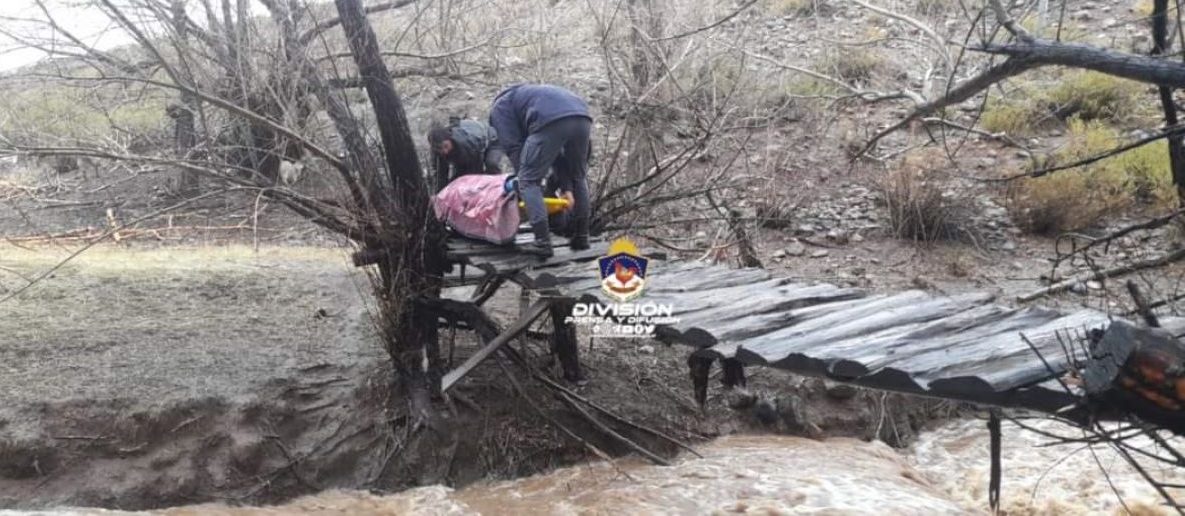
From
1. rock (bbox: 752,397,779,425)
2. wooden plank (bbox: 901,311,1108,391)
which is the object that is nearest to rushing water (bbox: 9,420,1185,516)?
rock (bbox: 752,397,779,425)

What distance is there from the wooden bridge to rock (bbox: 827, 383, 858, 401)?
1.77 metres

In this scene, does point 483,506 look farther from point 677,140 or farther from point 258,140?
point 677,140

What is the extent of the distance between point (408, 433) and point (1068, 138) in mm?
8290

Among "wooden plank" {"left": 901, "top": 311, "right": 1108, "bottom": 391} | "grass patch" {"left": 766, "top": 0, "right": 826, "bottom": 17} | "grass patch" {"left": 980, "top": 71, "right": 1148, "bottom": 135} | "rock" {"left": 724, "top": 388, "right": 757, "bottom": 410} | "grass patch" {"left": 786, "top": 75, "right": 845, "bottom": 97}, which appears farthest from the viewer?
"grass patch" {"left": 766, "top": 0, "right": 826, "bottom": 17}

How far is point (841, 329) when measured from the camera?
142 inches

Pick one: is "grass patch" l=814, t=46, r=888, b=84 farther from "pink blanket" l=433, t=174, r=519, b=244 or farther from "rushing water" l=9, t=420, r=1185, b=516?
"pink blanket" l=433, t=174, r=519, b=244

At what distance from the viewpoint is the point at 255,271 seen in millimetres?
7547

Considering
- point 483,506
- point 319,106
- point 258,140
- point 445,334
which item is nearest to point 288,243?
point 258,140

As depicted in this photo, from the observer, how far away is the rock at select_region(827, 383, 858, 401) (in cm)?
613

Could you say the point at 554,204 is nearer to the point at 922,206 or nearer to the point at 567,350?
the point at 567,350

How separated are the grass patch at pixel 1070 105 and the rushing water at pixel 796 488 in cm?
609

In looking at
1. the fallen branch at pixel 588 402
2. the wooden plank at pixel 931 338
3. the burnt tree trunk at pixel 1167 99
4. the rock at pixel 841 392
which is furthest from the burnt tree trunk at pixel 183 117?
the burnt tree trunk at pixel 1167 99

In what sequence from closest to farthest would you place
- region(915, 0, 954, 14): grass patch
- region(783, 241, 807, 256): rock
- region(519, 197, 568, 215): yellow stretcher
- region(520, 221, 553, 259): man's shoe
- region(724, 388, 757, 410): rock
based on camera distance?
region(520, 221, 553, 259): man's shoe → region(519, 197, 568, 215): yellow stretcher → region(724, 388, 757, 410): rock → region(783, 241, 807, 256): rock → region(915, 0, 954, 14): grass patch

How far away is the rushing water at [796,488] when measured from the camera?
4.73 metres
